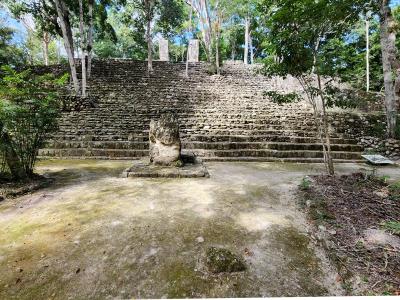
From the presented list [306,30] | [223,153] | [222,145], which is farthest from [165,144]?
[306,30]

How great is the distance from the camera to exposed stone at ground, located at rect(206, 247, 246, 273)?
196cm

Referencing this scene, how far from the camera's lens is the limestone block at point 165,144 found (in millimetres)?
5445

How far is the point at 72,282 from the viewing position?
6.05 feet

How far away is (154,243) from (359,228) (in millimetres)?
2101

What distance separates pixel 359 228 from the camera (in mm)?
2557

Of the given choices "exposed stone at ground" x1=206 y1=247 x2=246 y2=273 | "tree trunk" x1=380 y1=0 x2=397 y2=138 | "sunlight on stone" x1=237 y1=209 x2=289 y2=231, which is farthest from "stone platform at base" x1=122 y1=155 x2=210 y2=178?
"tree trunk" x1=380 y1=0 x2=397 y2=138

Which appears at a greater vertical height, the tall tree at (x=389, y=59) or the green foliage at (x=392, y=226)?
the tall tree at (x=389, y=59)

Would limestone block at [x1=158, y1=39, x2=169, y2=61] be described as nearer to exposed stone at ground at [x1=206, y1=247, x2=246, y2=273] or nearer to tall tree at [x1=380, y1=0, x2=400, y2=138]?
tall tree at [x1=380, y1=0, x2=400, y2=138]

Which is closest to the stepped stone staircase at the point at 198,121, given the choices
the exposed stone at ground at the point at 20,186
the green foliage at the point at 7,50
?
the exposed stone at ground at the point at 20,186

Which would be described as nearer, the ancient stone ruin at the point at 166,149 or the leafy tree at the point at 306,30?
the leafy tree at the point at 306,30

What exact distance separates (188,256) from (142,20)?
16.9 m

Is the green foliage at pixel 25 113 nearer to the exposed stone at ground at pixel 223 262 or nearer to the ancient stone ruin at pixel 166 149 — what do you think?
the ancient stone ruin at pixel 166 149

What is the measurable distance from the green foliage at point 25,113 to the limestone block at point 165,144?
199 centimetres

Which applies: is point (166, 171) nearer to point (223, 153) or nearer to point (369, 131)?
point (223, 153)
